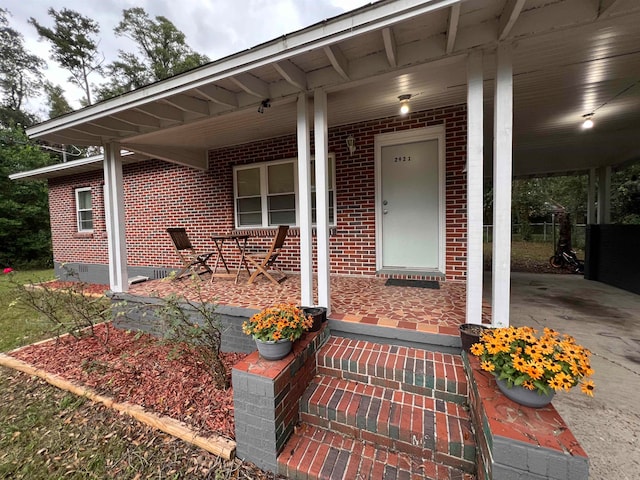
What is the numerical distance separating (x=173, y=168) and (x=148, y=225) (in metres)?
1.52

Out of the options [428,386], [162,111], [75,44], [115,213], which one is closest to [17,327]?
[115,213]

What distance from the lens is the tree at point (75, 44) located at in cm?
1374

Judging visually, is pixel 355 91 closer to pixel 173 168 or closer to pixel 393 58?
pixel 393 58

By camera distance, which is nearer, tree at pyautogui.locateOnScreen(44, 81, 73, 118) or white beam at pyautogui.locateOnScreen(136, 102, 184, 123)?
white beam at pyautogui.locateOnScreen(136, 102, 184, 123)

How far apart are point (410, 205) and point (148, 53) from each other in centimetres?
1714

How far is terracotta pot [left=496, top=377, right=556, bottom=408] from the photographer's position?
4.19 feet

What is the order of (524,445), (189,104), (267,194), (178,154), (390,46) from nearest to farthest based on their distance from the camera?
(524,445) → (390,46) → (189,104) → (178,154) → (267,194)

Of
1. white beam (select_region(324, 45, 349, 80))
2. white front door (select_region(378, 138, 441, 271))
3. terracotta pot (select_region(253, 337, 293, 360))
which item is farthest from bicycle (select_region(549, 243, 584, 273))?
terracotta pot (select_region(253, 337, 293, 360))

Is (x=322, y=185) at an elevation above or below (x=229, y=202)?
below

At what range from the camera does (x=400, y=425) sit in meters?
1.62

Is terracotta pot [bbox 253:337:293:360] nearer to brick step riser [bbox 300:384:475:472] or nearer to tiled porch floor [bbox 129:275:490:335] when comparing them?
brick step riser [bbox 300:384:475:472]

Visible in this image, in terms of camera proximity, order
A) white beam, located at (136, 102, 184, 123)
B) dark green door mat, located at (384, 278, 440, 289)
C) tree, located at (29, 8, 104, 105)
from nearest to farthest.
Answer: white beam, located at (136, 102, 184, 123) → dark green door mat, located at (384, 278, 440, 289) → tree, located at (29, 8, 104, 105)

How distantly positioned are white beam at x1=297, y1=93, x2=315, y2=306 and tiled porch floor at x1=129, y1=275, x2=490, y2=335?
39 cm

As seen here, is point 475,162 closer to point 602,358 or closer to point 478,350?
point 478,350
